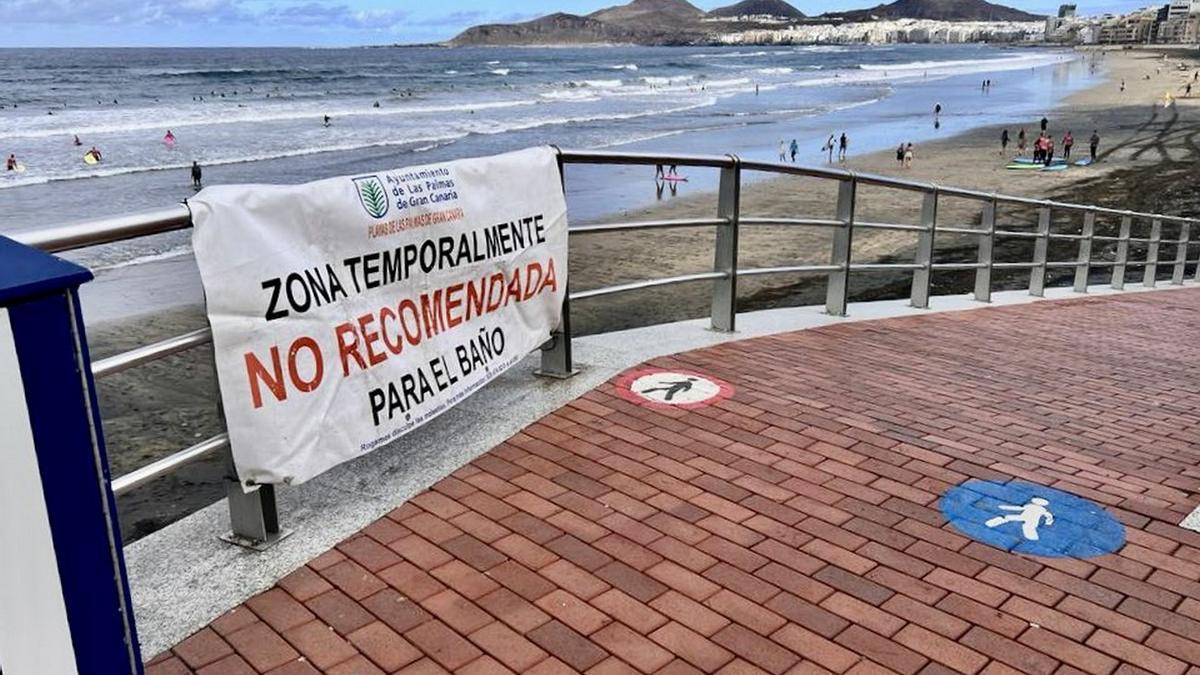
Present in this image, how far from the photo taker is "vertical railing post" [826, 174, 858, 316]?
22.0 feet

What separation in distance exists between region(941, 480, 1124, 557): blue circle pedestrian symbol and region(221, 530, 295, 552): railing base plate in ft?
8.27

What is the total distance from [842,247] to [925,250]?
50.6 inches

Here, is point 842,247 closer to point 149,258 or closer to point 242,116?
point 149,258

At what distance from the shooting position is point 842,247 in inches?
275

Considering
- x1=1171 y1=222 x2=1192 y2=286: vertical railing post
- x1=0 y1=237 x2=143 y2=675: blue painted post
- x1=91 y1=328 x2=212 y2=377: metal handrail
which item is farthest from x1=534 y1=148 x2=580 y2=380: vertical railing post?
x1=1171 y1=222 x2=1192 y2=286: vertical railing post

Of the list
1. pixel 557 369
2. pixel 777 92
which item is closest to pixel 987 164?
pixel 557 369

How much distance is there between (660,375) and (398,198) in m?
2.11

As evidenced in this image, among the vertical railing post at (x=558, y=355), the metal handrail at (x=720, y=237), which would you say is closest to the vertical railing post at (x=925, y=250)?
the metal handrail at (x=720, y=237)

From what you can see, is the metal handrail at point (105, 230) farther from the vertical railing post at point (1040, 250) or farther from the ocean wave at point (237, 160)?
the ocean wave at point (237, 160)

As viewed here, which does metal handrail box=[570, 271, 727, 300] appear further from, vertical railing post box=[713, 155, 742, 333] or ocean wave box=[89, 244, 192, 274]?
ocean wave box=[89, 244, 192, 274]

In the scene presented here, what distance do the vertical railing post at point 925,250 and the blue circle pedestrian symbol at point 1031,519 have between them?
409 cm

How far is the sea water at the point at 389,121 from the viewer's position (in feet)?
93.8

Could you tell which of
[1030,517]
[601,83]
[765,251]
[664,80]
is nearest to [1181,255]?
[765,251]

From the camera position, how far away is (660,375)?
17.4 feet
